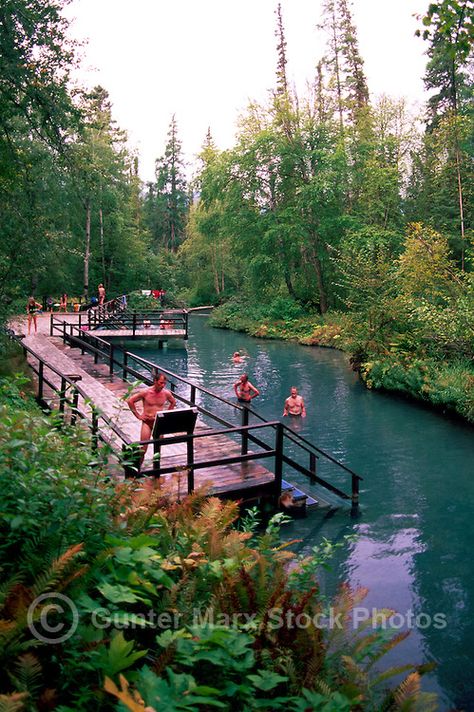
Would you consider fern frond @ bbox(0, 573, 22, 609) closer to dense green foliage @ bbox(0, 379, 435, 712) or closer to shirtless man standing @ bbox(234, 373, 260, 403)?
dense green foliage @ bbox(0, 379, 435, 712)

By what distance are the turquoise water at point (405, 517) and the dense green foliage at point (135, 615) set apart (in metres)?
2.43

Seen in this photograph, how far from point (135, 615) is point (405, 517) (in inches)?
315

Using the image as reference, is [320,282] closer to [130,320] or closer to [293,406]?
[130,320]

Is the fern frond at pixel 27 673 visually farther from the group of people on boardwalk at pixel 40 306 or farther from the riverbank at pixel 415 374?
the group of people on boardwalk at pixel 40 306

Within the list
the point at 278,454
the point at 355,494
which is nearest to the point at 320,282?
the point at 355,494

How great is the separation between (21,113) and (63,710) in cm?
1269

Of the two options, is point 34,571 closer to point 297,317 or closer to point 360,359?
point 360,359

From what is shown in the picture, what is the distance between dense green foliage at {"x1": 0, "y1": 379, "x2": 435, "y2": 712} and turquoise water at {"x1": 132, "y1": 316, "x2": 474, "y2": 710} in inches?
95.7

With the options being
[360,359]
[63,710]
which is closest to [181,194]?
[360,359]

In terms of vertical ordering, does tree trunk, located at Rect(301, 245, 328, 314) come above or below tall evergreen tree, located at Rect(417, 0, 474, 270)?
below

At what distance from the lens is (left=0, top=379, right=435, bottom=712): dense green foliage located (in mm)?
2869

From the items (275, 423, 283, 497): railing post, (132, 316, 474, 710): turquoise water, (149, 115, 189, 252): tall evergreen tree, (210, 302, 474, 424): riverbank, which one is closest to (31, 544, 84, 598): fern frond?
(132, 316, 474, 710): turquoise water

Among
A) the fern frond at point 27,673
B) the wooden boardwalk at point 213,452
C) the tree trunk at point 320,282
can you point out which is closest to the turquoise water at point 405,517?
the wooden boardwalk at point 213,452

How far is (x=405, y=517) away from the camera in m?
10.1
